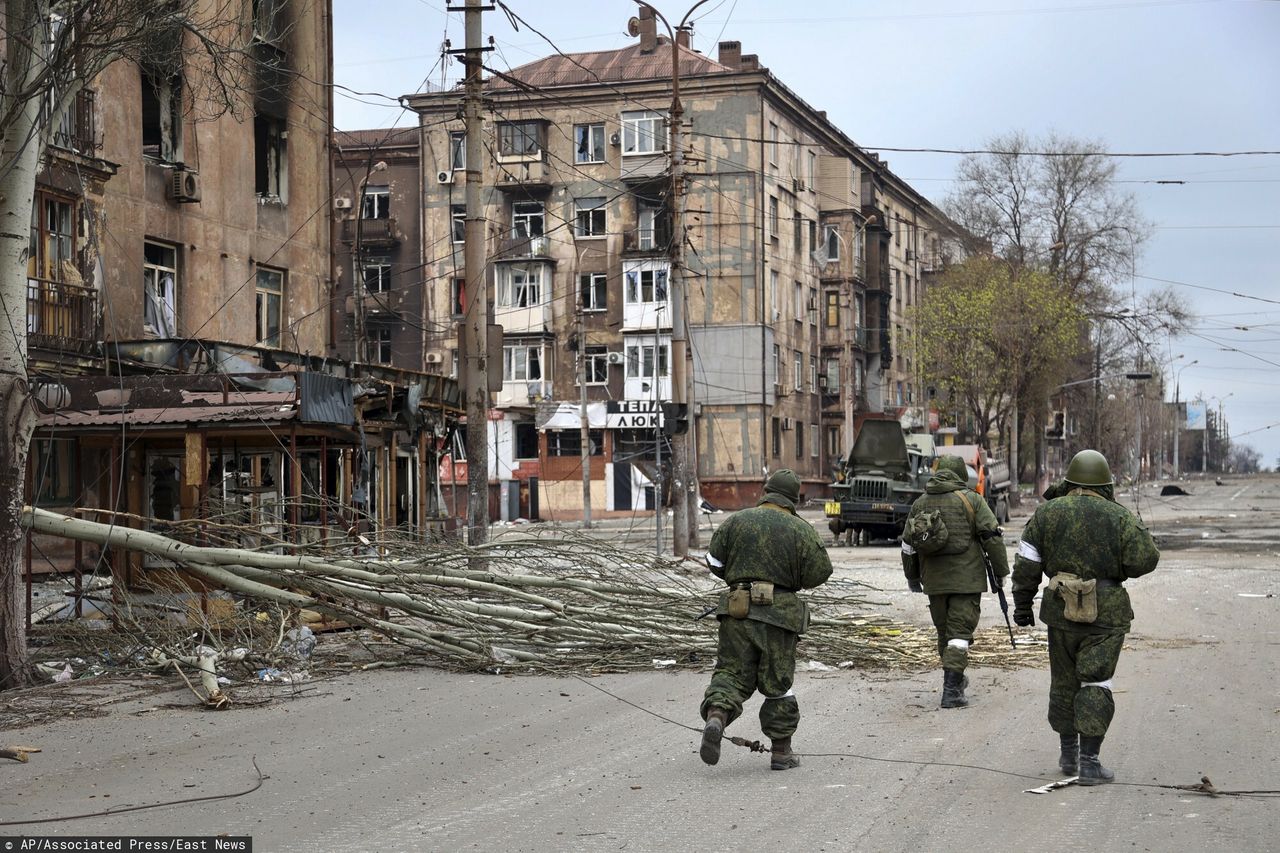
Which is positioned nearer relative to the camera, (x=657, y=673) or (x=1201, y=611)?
(x=657, y=673)

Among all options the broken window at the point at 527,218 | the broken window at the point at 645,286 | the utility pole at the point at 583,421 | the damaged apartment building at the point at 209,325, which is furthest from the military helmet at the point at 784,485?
the broken window at the point at 527,218

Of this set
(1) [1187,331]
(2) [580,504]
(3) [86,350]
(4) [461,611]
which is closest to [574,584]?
(4) [461,611]

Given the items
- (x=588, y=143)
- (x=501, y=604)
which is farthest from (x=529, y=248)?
(x=501, y=604)

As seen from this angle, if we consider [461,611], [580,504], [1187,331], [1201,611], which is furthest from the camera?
[1187,331]

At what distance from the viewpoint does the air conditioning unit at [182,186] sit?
2181cm

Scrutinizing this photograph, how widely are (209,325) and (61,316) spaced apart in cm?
357

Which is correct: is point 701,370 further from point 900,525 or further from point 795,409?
point 900,525

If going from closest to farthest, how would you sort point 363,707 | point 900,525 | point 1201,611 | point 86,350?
point 363,707 → point 1201,611 → point 86,350 → point 900,525

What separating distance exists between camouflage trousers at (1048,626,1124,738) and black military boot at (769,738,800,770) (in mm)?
1448

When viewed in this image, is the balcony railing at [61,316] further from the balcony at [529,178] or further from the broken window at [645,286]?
the balcony at [529,178]

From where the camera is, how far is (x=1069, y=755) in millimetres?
7445

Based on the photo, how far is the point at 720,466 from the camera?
54.1m

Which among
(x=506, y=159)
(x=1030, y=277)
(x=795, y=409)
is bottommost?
(x=795, y=409)

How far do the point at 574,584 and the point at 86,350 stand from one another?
10.6 metres
